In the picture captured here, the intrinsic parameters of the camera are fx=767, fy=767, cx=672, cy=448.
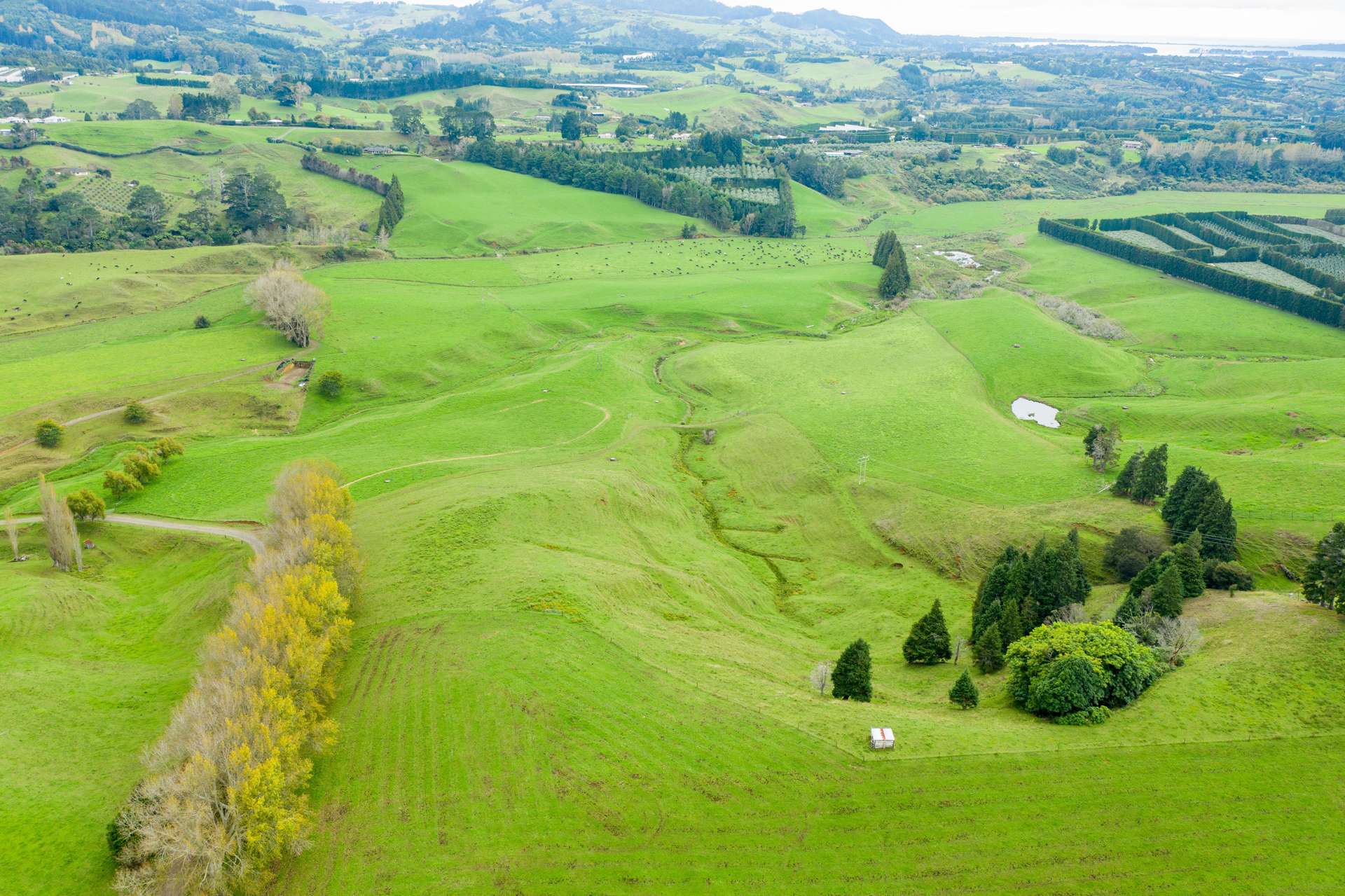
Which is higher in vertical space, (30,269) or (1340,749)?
(30,269)

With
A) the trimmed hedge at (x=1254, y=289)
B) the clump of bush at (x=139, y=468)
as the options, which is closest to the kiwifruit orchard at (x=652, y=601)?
the clump of bush at (x=139, y=468)

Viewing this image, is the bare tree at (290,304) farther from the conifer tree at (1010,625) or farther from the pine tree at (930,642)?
the conifer tree at (1010,625)

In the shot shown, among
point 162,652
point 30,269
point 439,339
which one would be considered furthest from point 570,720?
point 30,269

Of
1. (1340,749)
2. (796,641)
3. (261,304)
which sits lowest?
(796,641)

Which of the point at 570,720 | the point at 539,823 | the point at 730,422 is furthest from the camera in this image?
the point at 730,422

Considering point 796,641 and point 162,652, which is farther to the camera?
point 796,641

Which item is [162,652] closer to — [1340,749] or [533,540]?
[533,540]

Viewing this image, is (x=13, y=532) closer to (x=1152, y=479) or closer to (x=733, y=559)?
(x=733, y=559)
